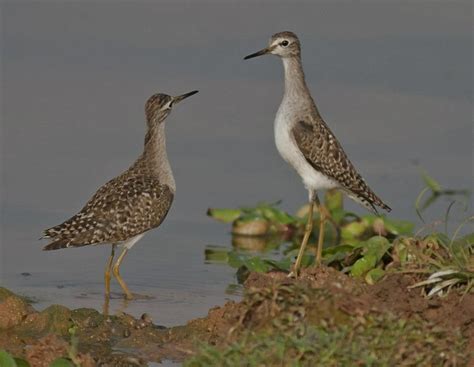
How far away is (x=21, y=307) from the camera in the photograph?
834 cm

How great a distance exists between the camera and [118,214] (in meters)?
10.9

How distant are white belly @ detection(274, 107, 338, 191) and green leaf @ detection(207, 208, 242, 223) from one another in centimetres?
81

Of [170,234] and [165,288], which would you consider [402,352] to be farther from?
[170,234]

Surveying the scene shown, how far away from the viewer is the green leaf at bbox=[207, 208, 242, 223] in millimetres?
12094

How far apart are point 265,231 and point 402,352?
5819 mm

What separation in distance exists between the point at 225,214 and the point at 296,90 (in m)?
1.31

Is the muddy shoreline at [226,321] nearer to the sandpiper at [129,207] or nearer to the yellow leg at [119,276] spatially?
the yellow leg at [119,276]

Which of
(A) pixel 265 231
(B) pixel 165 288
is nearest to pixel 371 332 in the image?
(B) pixel 165 288

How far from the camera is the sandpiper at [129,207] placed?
10.6 meters

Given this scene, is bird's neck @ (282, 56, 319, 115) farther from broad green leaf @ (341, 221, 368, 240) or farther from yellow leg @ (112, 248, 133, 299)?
yellow leg @ (112, 248, 133, 299)

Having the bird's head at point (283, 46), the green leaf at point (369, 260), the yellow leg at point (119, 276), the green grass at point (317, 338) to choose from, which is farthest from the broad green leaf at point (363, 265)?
the bird's head at point (283, 46)

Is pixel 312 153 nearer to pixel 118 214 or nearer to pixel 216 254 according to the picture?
pixel 216 254

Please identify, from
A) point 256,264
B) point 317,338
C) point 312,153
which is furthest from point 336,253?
point 317,338

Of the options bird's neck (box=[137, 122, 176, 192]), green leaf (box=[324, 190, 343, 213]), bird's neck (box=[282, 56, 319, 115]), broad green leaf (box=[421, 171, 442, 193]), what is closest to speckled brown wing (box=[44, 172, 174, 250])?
bird's neck (box=[137, 122, 176, 192])
